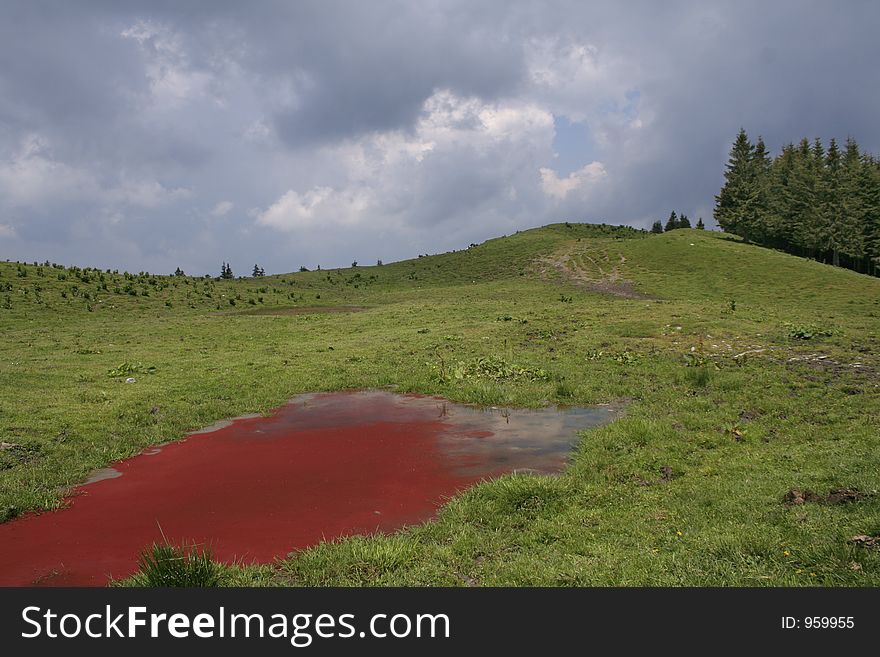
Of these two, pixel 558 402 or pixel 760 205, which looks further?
pixel 760 205

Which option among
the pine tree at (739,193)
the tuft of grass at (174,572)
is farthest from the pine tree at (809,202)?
the tuft of grass at (174,572)

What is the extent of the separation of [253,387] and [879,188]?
8523cm

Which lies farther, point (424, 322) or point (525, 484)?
point (424, 322)

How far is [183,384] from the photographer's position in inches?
722

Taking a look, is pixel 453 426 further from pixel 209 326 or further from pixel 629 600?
pixel 209 326

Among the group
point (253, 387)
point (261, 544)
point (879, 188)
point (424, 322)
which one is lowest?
point (261, 544)

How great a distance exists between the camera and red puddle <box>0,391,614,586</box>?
25.2ft

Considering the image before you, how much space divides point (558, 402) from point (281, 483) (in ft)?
28.6

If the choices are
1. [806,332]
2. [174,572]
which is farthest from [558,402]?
[806,332]

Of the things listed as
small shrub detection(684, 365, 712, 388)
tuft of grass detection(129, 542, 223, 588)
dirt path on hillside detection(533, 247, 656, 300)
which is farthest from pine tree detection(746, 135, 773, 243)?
tuft of grass detection(129, 542, 223, 588)

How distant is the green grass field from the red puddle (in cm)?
79

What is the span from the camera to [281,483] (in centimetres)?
1017

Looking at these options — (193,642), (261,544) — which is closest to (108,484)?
(261,544)

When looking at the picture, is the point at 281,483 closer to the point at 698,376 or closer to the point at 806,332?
the point at 698,376
